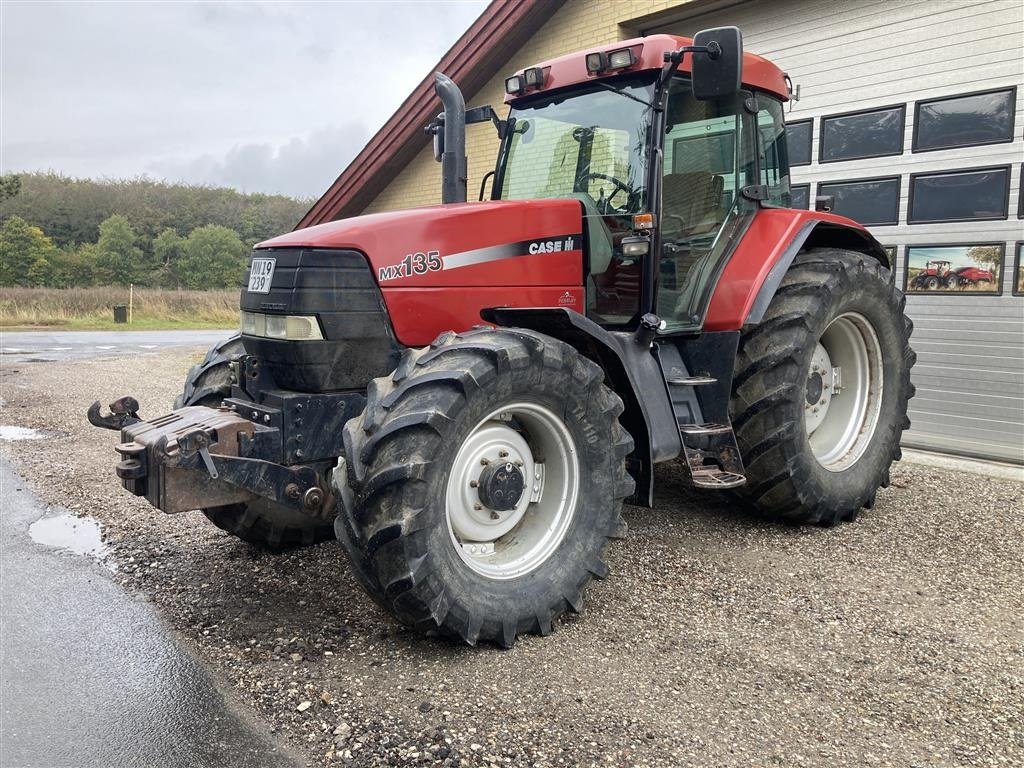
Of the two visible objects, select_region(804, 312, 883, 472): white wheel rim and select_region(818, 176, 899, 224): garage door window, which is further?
select_region(818, 176, 899, 224): garage door window

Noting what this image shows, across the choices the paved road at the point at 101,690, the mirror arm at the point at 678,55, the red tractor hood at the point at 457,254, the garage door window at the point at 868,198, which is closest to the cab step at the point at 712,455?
the red tractor hood at the point at 457,254

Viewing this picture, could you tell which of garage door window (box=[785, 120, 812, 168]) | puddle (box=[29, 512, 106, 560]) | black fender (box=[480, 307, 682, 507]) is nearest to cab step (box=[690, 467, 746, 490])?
black fender (box=[480, 307, 682, 507])

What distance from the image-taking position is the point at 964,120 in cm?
665

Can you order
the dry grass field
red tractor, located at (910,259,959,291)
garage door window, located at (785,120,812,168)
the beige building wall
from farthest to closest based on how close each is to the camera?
the dry grass field
the beige building wall
garage door window, located at (785,120,812,168)
red tractor, located at (910,259,959,291)

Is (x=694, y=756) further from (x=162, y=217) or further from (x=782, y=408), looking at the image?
(x=162, y=217)

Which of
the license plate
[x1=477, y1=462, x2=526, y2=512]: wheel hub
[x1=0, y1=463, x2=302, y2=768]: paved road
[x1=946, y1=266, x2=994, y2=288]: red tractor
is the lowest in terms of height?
[x1=0, y1=463, x2=302, y2=768]: paved road

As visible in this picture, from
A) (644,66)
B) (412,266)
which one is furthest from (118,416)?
(644,66)

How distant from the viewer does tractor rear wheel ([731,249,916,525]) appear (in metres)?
4.40

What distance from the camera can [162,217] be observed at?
2544 inches

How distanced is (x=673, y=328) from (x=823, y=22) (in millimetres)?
4707

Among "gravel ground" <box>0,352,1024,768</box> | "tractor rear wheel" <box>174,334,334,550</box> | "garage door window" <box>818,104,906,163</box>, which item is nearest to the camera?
"gravel ground" <box>0,352,1024,768</box>

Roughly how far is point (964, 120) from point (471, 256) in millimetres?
5111

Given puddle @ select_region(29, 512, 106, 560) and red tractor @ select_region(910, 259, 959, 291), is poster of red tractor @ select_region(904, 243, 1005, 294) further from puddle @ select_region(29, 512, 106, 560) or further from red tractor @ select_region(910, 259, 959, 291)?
puddle @ select_region(29, 512, 106, 560)

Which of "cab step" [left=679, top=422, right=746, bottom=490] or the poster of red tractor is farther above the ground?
the poster of red tractor
